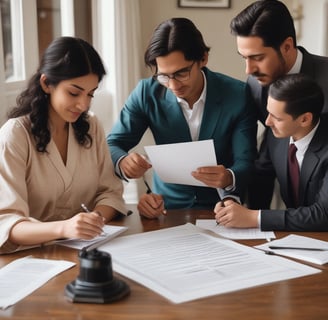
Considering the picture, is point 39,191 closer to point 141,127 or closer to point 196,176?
point 196,176

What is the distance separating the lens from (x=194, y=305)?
1190 mm

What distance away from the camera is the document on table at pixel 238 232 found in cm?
166

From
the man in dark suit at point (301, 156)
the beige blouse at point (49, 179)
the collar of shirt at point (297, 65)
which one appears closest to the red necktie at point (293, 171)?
the man in dark suit at point (301, 156)

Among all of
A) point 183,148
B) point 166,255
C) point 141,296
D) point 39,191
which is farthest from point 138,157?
point 141,296

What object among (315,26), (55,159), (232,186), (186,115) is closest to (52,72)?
(55,159)

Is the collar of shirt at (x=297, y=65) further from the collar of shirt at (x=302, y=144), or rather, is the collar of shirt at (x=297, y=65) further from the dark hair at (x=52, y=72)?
the dark hair at (x=52, y=72)

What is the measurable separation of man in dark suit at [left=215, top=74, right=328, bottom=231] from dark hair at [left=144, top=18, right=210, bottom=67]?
12.6 inches

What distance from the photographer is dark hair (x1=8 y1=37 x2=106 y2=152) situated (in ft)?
5.61

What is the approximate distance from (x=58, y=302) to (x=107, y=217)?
653 millimetres

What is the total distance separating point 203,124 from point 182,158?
13.0 inches

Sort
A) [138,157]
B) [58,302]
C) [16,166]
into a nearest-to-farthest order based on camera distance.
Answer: [58,302] < [16,166] < [138,157]

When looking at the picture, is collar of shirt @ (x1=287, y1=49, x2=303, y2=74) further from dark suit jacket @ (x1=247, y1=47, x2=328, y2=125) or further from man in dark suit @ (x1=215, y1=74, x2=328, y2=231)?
man in dark suit @ (x1=215, y1=74, x2=328, y2=231)

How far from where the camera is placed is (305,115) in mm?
1826

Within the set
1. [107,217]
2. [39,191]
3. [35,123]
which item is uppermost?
[35,123]
